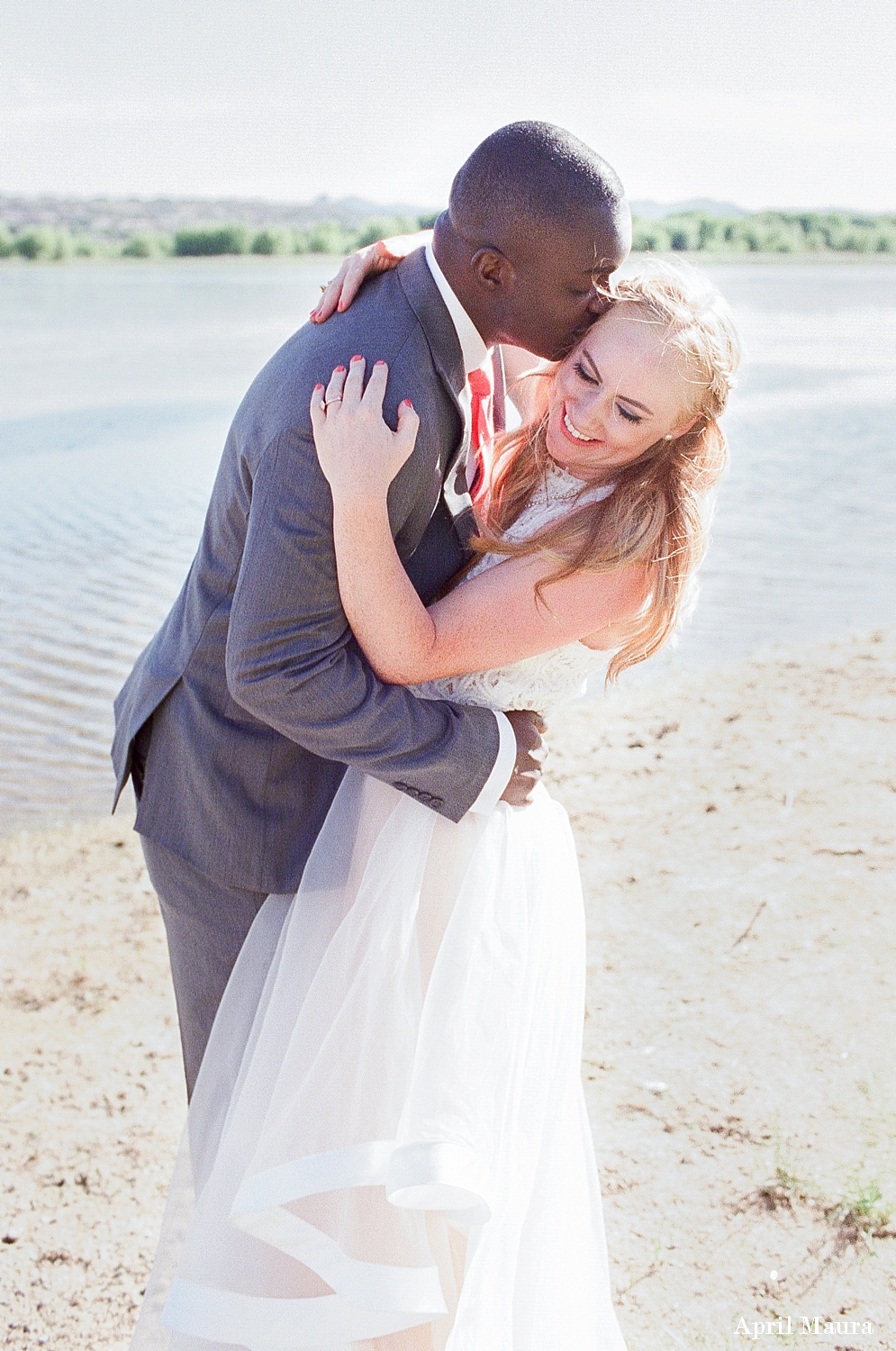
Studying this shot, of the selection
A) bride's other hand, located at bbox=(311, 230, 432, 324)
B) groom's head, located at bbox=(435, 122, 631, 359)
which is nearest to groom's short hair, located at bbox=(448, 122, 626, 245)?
groom's head, located at bbox=(435, 122, 631, 359)

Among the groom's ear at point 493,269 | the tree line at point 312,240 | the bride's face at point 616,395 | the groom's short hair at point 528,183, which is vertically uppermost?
the groom's short hair at point 528,183

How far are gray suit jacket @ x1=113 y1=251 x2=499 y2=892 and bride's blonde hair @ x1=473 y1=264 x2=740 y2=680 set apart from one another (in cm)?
16

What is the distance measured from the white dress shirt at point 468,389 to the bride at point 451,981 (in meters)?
0.08

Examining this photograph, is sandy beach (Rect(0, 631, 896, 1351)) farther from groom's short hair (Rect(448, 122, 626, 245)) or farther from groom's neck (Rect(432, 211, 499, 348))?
groom's short hair (Rect(448, 122, 626, 245))

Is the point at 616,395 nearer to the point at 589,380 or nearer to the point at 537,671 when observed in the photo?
the point at 589,380

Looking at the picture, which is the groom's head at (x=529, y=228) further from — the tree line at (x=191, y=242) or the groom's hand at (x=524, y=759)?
the tree line at (x=191, y=242)

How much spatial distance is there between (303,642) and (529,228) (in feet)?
2.45

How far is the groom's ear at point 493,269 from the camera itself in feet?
6.73

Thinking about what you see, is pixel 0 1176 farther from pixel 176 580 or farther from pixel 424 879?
pixel 176 580

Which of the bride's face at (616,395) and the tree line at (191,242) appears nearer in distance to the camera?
the bride's face at (616,395)

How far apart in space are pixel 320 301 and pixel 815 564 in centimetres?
764

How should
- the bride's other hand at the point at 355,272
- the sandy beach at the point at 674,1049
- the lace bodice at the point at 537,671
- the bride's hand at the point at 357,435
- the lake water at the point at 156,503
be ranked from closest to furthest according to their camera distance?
1. the bride's hand at the point at 357,435
2. the bride's other hand at the point at 355,272
3. the lace bodice at the point at 537,671
4. the sandy beach at the point at 674,1049
5. the lake water at the point at 156,503

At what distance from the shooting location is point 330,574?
208 centimetres

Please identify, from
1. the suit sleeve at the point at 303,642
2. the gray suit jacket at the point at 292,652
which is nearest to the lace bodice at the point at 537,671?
the gray suit jacket at the point at 292,652
